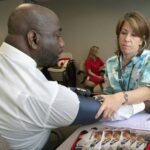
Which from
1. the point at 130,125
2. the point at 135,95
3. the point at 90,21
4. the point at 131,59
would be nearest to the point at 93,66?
the point at 90,21

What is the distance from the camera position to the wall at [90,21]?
5.00 meters

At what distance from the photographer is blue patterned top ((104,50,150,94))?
139 centimetres

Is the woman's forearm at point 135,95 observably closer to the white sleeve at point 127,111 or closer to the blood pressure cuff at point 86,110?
the white sleeve at point 127,111

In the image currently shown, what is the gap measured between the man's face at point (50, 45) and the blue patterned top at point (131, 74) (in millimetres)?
558

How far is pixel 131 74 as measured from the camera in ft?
4.75

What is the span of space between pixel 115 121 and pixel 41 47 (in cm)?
47

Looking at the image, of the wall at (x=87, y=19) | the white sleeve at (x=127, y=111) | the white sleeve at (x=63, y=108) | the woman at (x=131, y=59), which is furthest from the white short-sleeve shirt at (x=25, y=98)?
the wall at (x=87, y=19)

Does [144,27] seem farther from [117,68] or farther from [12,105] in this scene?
[12,105]

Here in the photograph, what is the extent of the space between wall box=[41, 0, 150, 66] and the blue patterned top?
3475 mm

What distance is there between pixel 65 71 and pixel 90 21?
1.12m

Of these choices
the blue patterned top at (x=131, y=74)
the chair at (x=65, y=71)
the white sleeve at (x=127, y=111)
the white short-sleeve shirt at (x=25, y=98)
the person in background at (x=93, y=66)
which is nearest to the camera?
the white short-sleeve shirt at (x=25, y=98)

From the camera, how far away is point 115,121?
117 centimetres

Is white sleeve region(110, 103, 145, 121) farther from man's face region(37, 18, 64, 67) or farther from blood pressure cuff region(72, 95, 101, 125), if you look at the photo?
man's face region(37, 18, 64, 67)

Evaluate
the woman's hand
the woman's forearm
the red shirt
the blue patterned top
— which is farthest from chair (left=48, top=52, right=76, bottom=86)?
the woman's hand
